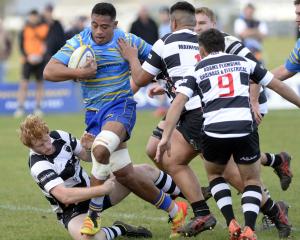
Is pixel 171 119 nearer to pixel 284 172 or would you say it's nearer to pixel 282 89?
pixel 282 89

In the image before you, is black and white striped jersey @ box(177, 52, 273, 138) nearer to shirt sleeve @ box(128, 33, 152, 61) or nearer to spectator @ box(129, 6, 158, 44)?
shirt sleeve @ box(128, 33, 152, 61)

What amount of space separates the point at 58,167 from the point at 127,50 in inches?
50.4

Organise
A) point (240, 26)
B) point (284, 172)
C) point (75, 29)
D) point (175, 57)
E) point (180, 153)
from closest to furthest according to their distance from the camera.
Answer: point (175, 57) → point (180, 153) → point (284, 172) → point (240, 26) → point (75, 29)

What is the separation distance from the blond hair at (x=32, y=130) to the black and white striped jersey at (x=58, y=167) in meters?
0.19

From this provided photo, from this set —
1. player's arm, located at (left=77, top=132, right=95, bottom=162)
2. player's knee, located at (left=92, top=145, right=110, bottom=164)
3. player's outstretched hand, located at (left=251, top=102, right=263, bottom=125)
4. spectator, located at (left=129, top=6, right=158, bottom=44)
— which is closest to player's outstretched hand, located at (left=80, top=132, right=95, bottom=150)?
player's arm, located at (left=77, top=132, right=95, bottom=162)

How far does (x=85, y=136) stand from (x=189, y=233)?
50.9 inches

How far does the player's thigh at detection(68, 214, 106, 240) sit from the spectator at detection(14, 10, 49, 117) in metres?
12.3

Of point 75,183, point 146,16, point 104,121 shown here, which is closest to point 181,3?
point 104,121

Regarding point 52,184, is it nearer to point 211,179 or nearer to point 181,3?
point 211,179

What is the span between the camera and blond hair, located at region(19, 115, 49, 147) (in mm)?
7496

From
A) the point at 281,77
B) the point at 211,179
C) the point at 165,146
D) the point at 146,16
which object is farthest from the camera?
the point at 146,16

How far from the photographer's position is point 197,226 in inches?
314

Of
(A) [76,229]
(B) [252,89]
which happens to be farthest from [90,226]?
(B) [252,89]

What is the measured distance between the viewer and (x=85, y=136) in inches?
320
